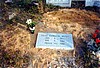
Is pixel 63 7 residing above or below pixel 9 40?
above

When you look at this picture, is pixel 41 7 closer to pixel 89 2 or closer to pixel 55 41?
pixel 89 2

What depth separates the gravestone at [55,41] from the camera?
15.8 ft

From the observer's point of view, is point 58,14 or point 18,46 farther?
point 58,14

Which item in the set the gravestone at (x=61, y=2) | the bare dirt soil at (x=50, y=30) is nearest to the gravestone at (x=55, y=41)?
the bare dirt soil at (x=50, y=30)

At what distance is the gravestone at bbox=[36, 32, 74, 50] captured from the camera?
480 centimetres

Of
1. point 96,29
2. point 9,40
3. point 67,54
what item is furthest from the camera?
point 96,29

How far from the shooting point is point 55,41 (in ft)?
16.2

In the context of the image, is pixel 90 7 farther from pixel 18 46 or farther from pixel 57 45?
pixel 18 46

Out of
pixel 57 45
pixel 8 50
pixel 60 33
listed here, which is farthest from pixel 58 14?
pixel 8 50

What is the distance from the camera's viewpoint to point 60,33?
5.26m

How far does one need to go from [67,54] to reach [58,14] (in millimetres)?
1777

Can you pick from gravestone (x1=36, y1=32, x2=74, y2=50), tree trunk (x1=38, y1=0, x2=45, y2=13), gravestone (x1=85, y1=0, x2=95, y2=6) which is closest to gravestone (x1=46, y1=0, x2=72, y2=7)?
tree trunk (x1=38, y1=0, x2=45, y2=13)

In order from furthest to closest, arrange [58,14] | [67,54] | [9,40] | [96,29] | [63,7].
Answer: [63,7] < [58,14] < [96,29] < [9,40] < [67,54]

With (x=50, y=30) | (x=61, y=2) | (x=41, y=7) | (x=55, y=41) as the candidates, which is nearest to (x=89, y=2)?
(x=61, y=2)
